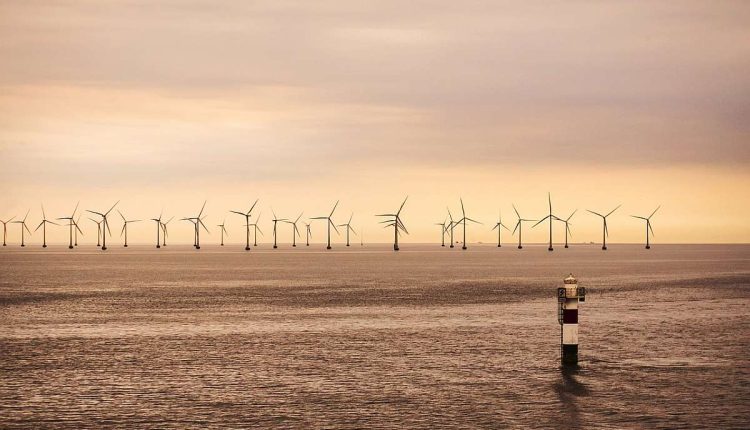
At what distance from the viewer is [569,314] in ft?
105

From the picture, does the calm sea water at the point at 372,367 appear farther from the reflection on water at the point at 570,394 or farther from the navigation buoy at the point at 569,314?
the navigation buoy at the point at 569,314

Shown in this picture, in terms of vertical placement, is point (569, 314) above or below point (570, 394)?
above

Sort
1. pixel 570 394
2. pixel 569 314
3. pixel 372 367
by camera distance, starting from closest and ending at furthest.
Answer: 1. pixel 570 394
2. pixel 569 314
3. pixel 372 367

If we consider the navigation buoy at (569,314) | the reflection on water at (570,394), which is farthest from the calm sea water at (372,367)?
the navigation buoy at (569,314)

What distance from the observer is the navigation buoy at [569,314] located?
32.1m

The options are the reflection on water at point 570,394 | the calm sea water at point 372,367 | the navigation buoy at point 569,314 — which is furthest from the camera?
the navigation buoy at point 569,314

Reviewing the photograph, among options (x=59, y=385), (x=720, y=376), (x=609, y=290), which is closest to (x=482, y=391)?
(x=720, y=376)

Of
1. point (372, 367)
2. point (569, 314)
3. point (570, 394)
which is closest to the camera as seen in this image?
point (570, 394)

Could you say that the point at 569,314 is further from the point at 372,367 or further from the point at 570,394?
the point at 372,367

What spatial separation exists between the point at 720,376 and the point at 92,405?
19792 millimetres

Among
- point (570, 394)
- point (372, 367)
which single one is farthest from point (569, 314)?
point (372, 367)

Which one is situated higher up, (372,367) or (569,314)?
(569,314)

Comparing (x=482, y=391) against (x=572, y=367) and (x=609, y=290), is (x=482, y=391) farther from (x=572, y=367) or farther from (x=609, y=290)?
(x=609, y=290)

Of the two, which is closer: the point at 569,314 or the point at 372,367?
the point at 569,314
